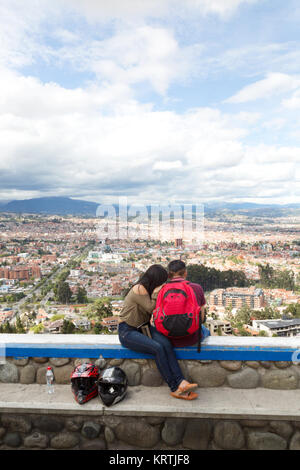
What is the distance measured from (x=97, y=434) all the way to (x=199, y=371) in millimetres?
836

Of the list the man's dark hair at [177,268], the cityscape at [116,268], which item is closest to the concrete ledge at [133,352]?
the man's dark hair at [177,268]

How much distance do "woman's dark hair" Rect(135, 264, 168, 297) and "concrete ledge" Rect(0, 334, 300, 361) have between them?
1.65 feet

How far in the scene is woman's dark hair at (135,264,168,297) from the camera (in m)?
2.42

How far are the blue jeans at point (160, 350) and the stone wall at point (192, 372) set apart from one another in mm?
142

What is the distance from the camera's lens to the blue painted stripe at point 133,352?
232 centimetres

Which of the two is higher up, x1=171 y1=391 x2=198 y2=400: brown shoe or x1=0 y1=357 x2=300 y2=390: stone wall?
x1=0 y1=357 x2=300 y2=390: stone wall

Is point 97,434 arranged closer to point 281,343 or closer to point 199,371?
point 199,371

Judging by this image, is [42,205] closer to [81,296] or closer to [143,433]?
[81,296]

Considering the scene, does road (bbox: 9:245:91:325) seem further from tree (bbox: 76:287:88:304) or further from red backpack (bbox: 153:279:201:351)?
red backpack (bbox: 153:279:201:351)

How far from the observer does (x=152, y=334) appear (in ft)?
7.83

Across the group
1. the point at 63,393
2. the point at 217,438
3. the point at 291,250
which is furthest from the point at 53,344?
the point at 291,250

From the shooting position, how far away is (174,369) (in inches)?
89.4

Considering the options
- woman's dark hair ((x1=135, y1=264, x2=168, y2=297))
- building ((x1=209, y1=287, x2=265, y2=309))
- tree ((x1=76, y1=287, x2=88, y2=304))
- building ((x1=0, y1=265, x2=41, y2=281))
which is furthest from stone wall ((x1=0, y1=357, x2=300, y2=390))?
building ((x1=0, y1=265, x2=41, y2=281))

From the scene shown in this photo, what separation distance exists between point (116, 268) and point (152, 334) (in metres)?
26.2
